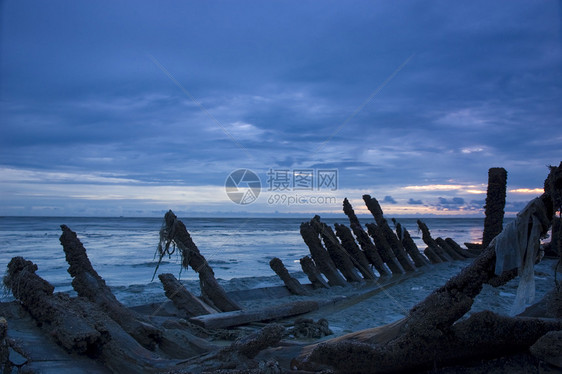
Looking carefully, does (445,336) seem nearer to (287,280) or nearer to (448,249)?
(287,280)

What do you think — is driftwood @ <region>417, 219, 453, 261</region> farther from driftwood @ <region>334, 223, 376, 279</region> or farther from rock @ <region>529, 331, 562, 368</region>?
rock @ <region>529, 331, 562, 368</region>

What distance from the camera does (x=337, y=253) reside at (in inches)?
425

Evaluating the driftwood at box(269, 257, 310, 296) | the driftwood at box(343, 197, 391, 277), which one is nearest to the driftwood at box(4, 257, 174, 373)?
the driftwood at box(269, 257, 310, 296)

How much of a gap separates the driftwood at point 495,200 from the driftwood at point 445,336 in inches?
432

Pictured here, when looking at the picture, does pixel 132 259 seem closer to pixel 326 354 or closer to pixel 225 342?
pixel 225 342

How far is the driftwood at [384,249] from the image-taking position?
37.3 feet

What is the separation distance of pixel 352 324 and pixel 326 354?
3753 millimetres

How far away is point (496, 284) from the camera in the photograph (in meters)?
2.94

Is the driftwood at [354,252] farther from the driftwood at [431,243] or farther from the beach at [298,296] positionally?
the driftwood at [431,243]

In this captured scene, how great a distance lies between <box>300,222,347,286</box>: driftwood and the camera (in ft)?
32.7

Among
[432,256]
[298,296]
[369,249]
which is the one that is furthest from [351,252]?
[432,256]

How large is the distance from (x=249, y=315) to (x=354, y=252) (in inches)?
233

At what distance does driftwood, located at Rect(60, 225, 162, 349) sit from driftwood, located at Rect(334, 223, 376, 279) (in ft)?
24.4

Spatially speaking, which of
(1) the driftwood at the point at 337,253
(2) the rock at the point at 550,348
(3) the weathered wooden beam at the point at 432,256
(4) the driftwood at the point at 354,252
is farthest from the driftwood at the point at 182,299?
(3) the weathered wooden beam at the point at 432,256
